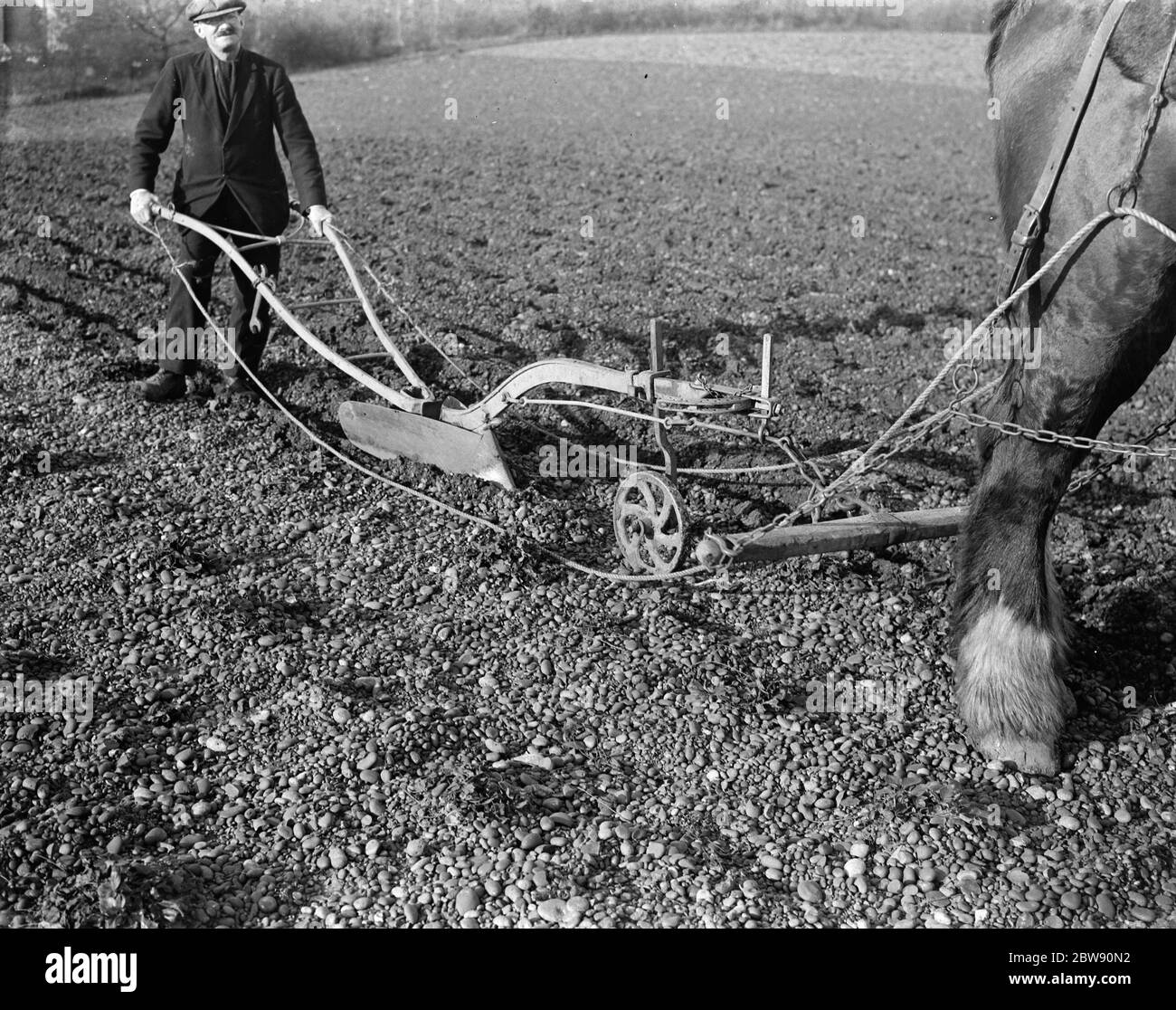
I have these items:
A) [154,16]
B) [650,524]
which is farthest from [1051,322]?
[154,16]

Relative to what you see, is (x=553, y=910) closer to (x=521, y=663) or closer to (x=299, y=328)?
(x=521, y=663)

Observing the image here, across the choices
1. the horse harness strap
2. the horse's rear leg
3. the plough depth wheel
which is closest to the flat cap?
the plough depth wheel

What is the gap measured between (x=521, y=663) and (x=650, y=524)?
0.73 meters

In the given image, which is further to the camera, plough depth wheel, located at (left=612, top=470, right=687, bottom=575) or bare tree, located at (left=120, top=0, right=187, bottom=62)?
bare tree, located at (left=120, top=0, right=187, bottom=62)

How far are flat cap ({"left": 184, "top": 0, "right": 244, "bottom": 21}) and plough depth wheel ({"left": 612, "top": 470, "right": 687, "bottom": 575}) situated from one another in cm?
340

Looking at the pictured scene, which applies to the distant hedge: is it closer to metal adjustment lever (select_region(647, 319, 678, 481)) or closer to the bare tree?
the bare tree

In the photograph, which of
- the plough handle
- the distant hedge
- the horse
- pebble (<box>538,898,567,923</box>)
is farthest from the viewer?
the distant hedge

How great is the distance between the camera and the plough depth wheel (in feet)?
14.3

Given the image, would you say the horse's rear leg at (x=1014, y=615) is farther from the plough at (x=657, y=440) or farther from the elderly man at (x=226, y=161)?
the elderly man at (x=226, y=161)

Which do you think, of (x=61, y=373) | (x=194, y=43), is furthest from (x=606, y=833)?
(x=194, y=43)

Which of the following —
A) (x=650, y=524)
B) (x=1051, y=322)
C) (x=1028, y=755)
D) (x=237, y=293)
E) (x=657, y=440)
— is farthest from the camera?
(x=237, y=293)

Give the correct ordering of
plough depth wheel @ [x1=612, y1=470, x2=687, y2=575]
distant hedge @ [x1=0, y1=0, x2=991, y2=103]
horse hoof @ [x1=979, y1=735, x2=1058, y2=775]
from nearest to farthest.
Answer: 1. horse hoof @ [x1=979, y1=735, x2=1058, y2=775]
2. plough depth wheel @ [x1=612, y1=470, x2=687, y2=575]
3. distant hedge @ [x1=0, y1=0, x2=991, y2=103]

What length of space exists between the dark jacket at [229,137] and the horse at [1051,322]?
377 centimetres

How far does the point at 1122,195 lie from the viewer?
3.31 meters
